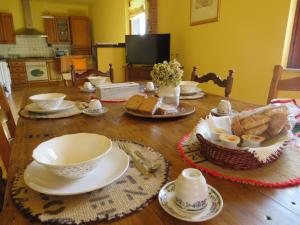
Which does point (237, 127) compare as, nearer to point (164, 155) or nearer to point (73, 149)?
point (164, 155)

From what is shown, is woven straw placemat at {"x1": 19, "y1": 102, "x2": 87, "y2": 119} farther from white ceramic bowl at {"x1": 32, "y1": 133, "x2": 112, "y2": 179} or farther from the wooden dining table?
white ceramic bowl at {"x1": 32, "y1": 133, "x2": 112, "y2": 179}

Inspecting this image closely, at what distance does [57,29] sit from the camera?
284 inches

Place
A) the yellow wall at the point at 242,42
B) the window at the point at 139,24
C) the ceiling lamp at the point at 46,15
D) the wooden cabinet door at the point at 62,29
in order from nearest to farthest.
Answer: the yellow wall at the point at 242,42 → the window at the point at 139,24 → the ceiling lamp at the point at 46,15 → the wooden cabinet door at the point at 62,29

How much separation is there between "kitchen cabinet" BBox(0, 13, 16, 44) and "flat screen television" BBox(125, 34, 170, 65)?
485cm

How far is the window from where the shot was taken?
4.29 meters

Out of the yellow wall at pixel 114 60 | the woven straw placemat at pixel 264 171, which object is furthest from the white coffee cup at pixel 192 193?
the yellow wall at pixel 114 60

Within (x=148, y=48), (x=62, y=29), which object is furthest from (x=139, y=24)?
(x=62, y=29)

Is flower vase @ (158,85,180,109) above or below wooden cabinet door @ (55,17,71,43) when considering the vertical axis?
below

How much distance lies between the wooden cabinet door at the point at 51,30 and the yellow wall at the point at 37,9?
1.10ft

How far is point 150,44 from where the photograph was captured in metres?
3.60

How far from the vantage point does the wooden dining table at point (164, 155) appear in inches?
18.0

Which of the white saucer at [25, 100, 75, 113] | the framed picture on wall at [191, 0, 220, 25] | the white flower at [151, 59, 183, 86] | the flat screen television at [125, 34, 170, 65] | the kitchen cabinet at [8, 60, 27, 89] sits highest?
the framed picture on wall at [191, 0, 220, 25]

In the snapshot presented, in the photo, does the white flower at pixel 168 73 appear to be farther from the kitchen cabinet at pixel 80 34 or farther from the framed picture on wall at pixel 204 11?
the kitchen cabinet at pixel 80 34

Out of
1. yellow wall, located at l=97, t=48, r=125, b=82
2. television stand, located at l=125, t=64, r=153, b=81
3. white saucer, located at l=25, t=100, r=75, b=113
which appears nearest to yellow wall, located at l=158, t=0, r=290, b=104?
television stand, located at l=125, t=64, r=153, b=81
